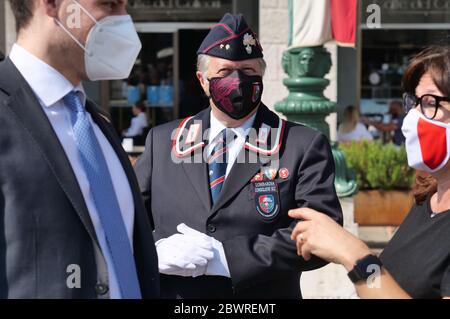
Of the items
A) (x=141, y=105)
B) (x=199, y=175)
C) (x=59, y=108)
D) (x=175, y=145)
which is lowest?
(x=141, y=105)

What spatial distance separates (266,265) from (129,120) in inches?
430

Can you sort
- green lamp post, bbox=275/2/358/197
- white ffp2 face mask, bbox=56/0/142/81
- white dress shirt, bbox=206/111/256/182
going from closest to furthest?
white ffp2 face mask, bbox=56/0/142/81
white dress shirt, bbox=206/111/256/182
green lamp post, bbox=275/2/358/197

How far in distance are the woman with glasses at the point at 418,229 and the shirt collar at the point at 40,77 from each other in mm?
798

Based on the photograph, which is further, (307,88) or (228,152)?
(307,88)

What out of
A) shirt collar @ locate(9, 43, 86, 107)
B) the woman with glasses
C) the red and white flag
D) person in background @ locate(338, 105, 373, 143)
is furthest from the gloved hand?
person in background @ locate(338, 105, 373, 143)

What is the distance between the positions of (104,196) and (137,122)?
11.4m

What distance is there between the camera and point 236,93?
3465mm

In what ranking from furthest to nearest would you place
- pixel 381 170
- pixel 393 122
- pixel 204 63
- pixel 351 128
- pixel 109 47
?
pixel 393 122 < pixel 351 128 < pixel 381 170 < pixel 204 63 < pixel 109 47

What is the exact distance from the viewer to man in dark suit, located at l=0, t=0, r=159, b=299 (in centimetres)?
204

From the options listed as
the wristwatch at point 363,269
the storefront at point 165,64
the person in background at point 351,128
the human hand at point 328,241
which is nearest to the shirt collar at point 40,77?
the human hand at point 328,241

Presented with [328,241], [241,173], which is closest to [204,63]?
[241,173]

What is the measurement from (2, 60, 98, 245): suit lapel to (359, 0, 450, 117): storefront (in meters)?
12.2

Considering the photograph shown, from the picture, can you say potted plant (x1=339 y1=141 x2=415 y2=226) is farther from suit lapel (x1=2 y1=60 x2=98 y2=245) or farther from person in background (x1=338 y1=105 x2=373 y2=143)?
suit lapel (x1=2 y1=60 x2=98 y2=245)

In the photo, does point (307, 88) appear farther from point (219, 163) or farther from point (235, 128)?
point (219, 163)
